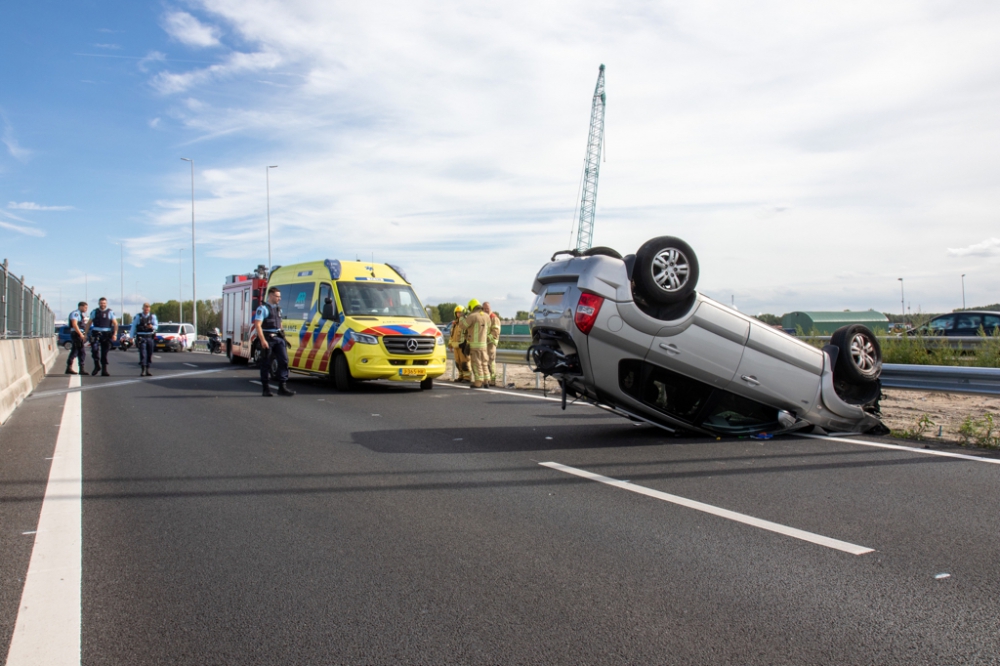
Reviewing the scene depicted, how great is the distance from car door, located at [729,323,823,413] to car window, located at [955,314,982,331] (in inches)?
619

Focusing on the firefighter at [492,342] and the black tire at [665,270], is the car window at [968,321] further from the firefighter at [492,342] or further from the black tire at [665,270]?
the black tire at [665,270]

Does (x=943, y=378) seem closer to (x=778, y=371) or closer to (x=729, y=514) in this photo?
(x=778, y=371)

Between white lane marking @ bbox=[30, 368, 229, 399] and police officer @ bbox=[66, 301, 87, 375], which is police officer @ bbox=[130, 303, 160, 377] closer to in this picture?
white lane marking @ bbox=[30, 368, 229, 399]

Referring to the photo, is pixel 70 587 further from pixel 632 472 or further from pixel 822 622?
pixel 632 472

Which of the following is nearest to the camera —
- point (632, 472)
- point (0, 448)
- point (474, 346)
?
point (632, 472)

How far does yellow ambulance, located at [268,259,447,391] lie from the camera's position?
1391cm

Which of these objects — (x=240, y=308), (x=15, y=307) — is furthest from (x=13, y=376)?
(x=240, y=308)

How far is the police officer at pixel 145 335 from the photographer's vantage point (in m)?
18.8

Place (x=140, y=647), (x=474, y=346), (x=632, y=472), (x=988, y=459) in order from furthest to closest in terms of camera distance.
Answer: (x=474, y=346), (x=988, y=459), (x=632, y=472), (x=140, y=647)

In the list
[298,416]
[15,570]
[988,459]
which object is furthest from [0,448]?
[988,459]

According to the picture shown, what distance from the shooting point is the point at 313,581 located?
151 inches

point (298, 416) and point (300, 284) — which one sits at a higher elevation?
point (300, 284)

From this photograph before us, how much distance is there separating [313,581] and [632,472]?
3.31 metres

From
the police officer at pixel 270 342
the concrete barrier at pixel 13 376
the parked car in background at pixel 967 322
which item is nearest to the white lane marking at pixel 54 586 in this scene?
the concrete barrier at pixel 13 376
